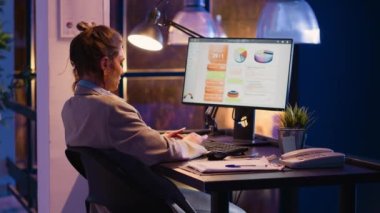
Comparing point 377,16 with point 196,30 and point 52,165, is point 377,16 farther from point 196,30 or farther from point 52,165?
point 52,165

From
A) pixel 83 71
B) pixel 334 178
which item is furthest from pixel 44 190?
pixel 334 178

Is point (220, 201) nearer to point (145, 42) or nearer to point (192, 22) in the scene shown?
point (145, 42)

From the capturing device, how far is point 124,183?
7.29 feet

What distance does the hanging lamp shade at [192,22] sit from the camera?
11.9 ft

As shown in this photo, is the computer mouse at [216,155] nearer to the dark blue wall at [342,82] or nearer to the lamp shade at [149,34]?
the lamp shade at [149,34]

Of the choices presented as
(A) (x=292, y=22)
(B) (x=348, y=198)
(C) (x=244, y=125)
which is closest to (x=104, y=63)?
(C) (x=244, y=125)

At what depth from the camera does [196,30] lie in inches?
143

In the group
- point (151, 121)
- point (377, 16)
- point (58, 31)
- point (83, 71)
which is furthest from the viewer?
point (151, 121)

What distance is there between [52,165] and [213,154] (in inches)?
50.4

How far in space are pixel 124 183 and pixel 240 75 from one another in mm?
1036

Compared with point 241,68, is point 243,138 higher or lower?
lower

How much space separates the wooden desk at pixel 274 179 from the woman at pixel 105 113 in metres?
0.09

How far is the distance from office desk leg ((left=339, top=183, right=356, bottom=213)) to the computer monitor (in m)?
0.54

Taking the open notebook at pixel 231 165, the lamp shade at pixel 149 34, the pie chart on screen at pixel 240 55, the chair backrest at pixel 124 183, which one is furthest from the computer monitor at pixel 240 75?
the chair backrest at pixel 124 183
